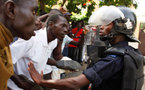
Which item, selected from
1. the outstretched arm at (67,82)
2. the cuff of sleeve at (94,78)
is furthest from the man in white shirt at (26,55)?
the cuff of sleeve at (94,78)

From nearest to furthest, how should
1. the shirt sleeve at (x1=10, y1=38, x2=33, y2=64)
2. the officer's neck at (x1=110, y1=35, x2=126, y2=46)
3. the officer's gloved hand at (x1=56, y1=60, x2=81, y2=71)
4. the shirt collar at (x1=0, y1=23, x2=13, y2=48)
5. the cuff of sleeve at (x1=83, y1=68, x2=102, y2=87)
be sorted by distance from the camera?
the shirt collar at (x1=0, y1=23, x2=13, y2=48) → the cuff of sleeve at (x1=83, y1=68, x2=102, y2=87) → the shirt sleeve at (x1=10, y1=38, x2=33, y2=64) → the officer's neck at (x1=110, y1=35, x2=126, y2=46) → the officer's gloved hand at (x1=56, y1=60, x2=81, y2=71)

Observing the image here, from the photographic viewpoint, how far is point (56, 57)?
3.38 m

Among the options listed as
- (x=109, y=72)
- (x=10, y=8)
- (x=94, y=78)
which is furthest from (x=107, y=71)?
(x=10, y=8)

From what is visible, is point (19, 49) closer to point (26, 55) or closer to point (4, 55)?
point (26, 55)

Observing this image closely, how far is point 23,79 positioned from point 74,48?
492 centimetres

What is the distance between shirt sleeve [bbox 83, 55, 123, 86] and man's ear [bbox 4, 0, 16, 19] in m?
0.97

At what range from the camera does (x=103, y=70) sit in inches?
62.2

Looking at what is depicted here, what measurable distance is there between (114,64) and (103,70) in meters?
0.14

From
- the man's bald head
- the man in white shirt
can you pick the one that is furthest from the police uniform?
the man's bald head

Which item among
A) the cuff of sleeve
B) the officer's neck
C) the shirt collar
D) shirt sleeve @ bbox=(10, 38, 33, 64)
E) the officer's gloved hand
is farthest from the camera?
the officer's gloved hand

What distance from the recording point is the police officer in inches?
62.3

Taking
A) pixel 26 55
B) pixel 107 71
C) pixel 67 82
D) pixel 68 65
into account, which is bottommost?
pixel 68 65

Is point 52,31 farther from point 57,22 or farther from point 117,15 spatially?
point 117,15

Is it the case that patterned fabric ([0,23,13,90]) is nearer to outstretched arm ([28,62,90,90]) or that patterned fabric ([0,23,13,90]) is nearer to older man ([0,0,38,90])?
older man ([0,0,38,90])
